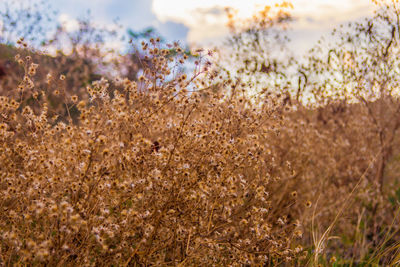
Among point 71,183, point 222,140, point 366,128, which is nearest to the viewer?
point 71,183

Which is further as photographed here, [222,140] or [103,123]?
[222,140]

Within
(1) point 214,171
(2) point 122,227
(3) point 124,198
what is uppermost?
(1) point 214,171

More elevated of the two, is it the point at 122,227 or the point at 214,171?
the point at 214,171

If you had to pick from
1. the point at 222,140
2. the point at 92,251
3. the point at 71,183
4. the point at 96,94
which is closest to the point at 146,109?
the point at 96,94

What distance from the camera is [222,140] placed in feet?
9.42

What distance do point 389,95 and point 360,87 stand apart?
56cm

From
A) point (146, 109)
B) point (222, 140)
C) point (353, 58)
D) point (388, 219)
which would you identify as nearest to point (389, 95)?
point (353, 58)

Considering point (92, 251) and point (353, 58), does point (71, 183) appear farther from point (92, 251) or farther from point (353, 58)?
point (353, 58)

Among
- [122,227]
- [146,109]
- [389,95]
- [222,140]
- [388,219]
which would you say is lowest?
[388,219]

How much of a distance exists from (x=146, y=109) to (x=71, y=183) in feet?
2.82

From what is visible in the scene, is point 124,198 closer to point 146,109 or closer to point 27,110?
point 146,109

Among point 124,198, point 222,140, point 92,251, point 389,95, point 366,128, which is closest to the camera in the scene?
point 124,198

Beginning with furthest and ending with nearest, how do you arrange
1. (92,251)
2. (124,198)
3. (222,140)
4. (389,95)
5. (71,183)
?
(389,95)
(222,140)
(92,251)
(124,198)
(71,183)

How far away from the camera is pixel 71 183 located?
2277 mm
